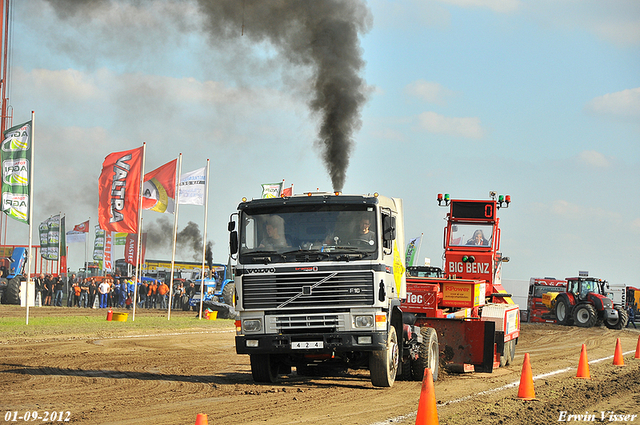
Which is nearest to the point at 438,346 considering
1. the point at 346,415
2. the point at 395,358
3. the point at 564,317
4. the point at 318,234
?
the point at 395,358

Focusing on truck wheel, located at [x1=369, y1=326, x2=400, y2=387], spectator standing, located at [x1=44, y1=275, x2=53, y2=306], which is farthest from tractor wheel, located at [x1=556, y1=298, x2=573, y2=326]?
spectator standing, located at [x1=44, y1=275, x2=53, y2=306]

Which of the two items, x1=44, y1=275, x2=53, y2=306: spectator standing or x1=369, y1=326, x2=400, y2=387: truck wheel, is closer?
x1=369, y1=326, x2=400, y2=387: truck wheel

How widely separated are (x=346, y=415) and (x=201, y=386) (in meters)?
3.58

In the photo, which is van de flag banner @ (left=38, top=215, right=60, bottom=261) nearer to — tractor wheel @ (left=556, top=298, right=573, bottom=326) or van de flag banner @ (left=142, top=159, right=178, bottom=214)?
van de flag banner @ (left=142, top=159, right=178, bottom=214)

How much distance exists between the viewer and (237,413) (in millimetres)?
9203

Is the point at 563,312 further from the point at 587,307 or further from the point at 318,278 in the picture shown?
the point at 318,278

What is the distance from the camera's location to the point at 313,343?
11.2 metres

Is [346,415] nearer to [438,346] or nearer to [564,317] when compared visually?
[438,346]

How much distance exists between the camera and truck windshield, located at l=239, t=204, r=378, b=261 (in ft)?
36.8

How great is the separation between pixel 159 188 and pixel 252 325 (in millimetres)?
18215

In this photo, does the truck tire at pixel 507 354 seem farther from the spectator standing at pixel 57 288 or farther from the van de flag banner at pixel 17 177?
the spectator standing at pixel 57 288

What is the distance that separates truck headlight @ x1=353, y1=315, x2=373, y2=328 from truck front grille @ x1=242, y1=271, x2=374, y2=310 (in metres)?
0.22

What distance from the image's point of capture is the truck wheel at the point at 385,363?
11.4 m

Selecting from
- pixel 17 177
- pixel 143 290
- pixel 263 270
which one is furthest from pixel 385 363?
pixel 143 290
